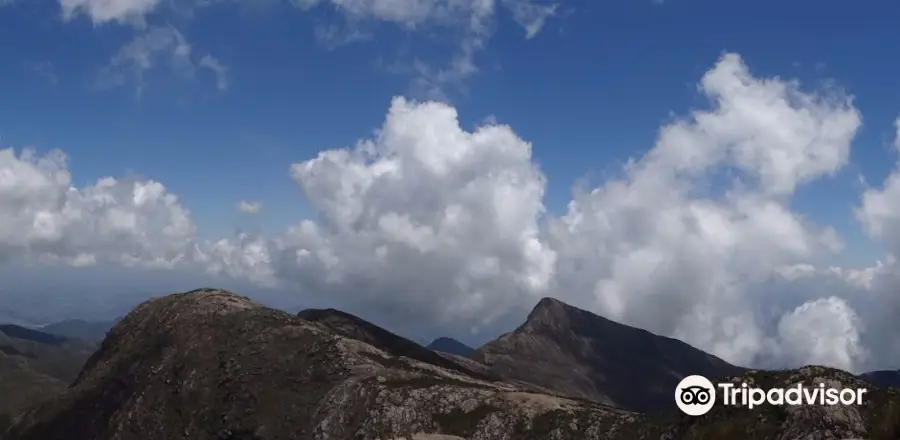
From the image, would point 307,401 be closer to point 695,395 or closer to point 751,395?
point 695,395

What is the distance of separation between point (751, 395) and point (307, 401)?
93.5 m

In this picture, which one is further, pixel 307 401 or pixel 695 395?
pixel 307 401

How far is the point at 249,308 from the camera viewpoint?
7367 inches

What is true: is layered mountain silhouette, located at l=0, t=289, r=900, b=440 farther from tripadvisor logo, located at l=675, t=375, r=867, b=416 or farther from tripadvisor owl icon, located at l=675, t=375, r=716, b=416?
tripadvisor owl icon, located at l=675, t=375, r=716, b=416

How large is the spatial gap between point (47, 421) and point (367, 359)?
10232cm

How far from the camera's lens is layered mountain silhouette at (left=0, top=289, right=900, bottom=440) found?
6825 cm

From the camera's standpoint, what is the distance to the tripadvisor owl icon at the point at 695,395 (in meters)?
58.4

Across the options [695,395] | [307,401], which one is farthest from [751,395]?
[307,401]

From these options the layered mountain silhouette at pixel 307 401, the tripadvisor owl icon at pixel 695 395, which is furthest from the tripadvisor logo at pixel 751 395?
the layered mountain silhouette at pixel 307 401

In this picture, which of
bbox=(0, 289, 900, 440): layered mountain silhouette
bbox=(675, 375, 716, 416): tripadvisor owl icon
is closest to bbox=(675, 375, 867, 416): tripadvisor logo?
bbox=(675, 375, 716, 416): tripadvisor owl icon

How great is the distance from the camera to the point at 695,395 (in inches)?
2576

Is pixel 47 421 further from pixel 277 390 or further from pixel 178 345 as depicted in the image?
pixel 277 390

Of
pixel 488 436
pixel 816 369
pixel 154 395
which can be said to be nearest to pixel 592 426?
pixel 488 436

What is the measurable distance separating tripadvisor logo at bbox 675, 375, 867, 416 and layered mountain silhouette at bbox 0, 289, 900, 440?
1044 mm
